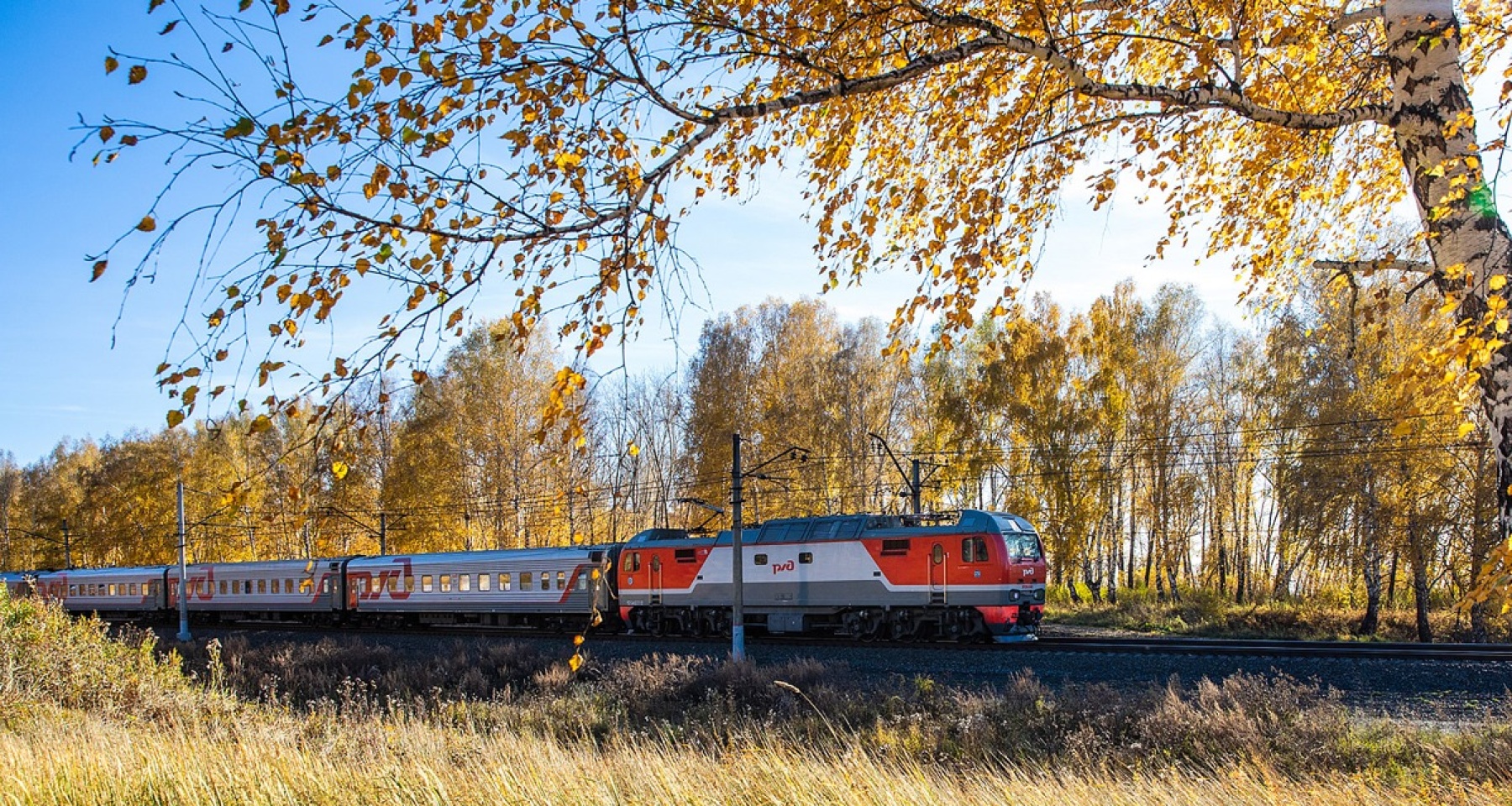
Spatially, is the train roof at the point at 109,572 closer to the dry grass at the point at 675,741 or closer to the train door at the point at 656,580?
the dry grass at the point at 675,741

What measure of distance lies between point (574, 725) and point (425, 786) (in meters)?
7.73

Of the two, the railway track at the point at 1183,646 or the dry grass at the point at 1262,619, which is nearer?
the railway track at the point at 1183,646

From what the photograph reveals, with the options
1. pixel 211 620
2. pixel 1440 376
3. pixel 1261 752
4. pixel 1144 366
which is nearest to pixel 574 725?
pixel 1261 752

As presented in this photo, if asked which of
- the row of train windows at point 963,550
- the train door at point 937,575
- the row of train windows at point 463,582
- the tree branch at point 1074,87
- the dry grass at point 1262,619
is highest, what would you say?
the tree branch at point 1074,87

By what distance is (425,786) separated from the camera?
533 centimetres

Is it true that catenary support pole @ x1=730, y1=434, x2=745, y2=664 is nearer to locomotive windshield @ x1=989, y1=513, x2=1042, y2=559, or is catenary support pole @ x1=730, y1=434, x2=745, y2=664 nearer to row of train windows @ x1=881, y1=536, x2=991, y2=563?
row of train windows @ x1=881, y1=536, x2=991, y2=563

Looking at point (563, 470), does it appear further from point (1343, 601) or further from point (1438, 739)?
point (1438, 739)

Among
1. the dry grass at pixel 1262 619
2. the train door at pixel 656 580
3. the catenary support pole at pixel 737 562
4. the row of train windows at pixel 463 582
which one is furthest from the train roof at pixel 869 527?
the dry grass at pixel 1262 619

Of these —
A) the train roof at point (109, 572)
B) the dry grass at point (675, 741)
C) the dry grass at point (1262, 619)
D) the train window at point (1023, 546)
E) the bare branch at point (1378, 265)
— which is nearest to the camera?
the bare branch at point (1378, 265)

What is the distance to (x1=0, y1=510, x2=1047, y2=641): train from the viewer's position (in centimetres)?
2028

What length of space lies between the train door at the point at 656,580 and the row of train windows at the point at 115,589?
22.1 meters

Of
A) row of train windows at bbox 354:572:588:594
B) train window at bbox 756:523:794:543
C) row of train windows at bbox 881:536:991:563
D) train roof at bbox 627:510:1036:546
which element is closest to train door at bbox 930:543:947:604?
row of train windows at bbox 881:536:991:563

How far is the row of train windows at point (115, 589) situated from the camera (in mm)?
37000

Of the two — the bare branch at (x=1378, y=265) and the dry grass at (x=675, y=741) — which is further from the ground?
the bare branch at (x=1378, y=265)
